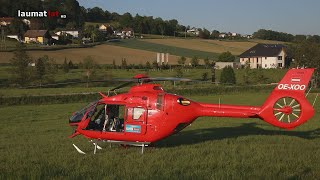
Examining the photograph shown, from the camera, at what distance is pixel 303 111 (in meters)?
13.2

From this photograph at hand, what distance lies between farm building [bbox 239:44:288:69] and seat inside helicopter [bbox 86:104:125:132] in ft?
345

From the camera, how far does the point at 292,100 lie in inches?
537

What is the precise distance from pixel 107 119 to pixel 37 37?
367 feet

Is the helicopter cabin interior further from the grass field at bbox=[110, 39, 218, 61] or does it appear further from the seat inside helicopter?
the grass field at bbox=[110, 39, 218, 61]

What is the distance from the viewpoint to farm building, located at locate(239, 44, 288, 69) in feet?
384

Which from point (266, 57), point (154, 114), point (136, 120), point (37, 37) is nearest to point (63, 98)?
point (136, 120)

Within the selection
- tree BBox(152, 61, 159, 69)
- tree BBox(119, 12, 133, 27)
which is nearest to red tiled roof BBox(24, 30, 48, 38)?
tree BBox(152, 61, 159, 69)

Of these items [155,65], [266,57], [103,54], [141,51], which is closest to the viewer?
[155,65]

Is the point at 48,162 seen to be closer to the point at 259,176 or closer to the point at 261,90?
the point at 259,176

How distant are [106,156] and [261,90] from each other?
47.2 m

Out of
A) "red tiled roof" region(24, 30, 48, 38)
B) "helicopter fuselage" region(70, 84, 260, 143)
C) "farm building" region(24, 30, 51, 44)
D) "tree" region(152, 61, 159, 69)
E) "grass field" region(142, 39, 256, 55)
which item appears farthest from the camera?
"grass field" region(142, 39, 256, 55)

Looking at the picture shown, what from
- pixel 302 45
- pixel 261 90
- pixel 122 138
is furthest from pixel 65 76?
pixel 122 138

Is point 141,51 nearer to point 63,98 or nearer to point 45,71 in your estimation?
point 45,71

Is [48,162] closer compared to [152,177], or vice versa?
[152,177]
